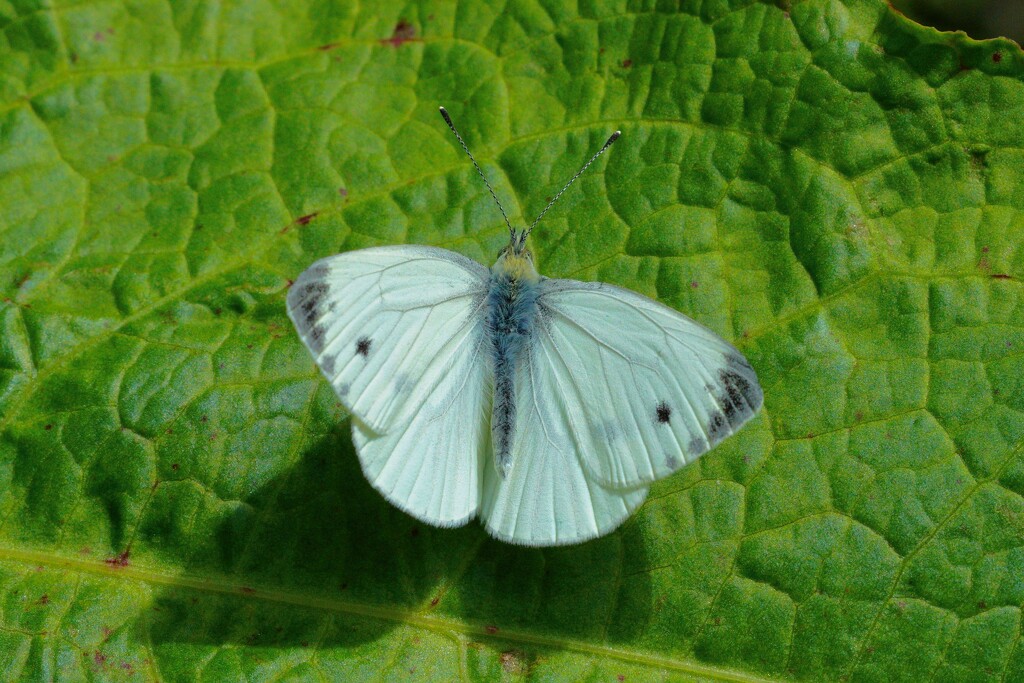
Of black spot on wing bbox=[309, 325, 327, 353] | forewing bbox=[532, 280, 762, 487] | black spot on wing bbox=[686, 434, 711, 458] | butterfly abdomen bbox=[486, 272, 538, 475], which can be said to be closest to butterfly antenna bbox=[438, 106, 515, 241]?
butterfly abdomen bbox=[486, 272, 538, 475]

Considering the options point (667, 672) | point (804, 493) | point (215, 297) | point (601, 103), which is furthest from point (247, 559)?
point (601, 103)

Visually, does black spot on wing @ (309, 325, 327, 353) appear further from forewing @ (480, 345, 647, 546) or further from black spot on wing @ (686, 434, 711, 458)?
black spot on wing @ (686, 434, 711, 458)

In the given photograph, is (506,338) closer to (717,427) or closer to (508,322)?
(508,322)

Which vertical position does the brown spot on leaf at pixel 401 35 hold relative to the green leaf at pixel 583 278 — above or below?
above

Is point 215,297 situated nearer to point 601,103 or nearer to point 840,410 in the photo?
point 601,103

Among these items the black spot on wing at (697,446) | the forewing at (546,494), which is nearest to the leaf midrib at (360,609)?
the forewing at (546,494)

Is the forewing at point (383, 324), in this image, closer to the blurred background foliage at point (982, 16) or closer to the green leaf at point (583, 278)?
the green leaf at point (583, 278)

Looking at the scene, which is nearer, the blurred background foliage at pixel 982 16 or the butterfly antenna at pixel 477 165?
the butterfly antenna at pixel 477 165
